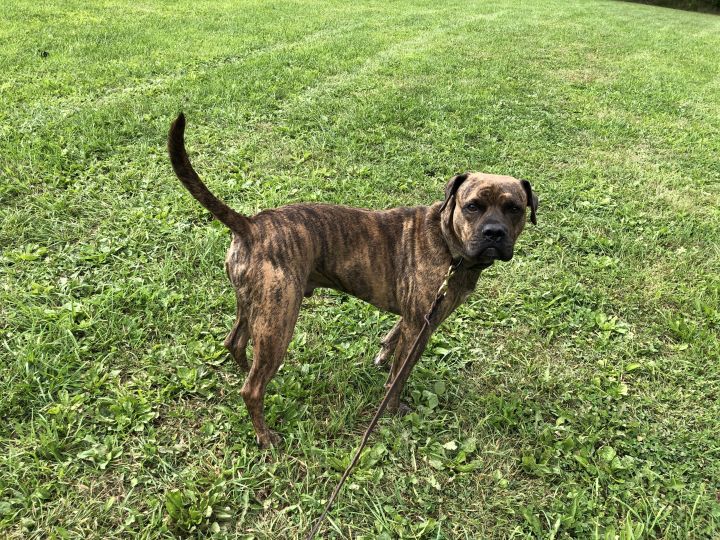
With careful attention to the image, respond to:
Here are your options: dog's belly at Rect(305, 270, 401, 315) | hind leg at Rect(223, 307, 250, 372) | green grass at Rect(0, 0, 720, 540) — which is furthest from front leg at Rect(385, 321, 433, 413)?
hind leg at Rect(223, 307, 250, 372)

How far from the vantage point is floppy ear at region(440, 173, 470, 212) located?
2697 mm

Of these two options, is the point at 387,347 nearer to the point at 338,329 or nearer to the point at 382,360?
the point at 382,360

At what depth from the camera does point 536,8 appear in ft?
61.7

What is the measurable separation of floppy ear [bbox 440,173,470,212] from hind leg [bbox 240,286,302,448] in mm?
960

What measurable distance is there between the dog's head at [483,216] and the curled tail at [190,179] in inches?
44.1

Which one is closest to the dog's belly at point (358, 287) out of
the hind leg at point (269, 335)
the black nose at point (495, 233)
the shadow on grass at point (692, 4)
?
the hind leg at point (269, 335)

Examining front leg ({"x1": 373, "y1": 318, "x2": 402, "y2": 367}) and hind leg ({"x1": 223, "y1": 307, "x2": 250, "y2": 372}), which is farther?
front leg ({"x1": 373, "y1": 318, "x2": 402, "y2": 367})

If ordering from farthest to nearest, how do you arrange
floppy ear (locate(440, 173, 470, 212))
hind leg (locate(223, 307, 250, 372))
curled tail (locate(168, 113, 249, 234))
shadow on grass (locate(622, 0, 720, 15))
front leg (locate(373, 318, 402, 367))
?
shadow on grass (locate(622, 0, 720, 15)) < front leg (locate(373, 318, 402, 367)) < hind leg (locate(223, 307, 250, 372)) < floppy ear (locate(440, 173, 470, 212)) < curled tail (locate(168, 113, 249, 234))

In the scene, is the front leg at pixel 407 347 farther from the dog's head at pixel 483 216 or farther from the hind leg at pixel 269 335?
the hind leg at pixel 269 335

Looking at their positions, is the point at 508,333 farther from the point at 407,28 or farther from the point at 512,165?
the point at 407,28

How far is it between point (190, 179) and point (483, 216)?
1.48 m

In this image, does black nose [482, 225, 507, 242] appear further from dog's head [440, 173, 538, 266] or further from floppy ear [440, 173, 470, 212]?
floppy ear [440, 173, 470, 212]

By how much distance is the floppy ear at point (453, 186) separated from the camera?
2697 millimetres

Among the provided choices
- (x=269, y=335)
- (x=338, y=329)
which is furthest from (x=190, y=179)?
(x=338, y=329)
